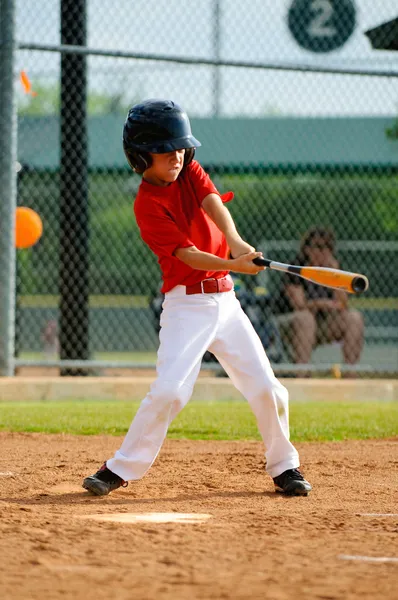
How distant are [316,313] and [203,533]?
6111 mm

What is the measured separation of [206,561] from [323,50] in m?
7.15

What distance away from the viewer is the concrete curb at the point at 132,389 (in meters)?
7.69

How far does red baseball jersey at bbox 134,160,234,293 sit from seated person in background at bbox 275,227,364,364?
4830 mm

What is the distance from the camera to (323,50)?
923 centimetres

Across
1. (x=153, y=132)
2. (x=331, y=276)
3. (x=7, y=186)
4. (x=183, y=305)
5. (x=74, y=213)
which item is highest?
(x=153, y=132)

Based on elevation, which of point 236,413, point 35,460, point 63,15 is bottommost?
point 236,413

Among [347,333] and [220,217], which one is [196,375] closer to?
[220,217]

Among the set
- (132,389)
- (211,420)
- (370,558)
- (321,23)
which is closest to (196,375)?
(370,558)

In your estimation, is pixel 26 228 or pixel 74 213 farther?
pixel 26 228

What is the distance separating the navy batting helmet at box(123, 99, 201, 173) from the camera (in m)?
4.08

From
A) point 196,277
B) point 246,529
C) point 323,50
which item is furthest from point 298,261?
point 246,529

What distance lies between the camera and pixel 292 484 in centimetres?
420

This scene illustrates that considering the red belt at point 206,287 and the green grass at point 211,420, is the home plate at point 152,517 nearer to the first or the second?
the red belt at point 206,287

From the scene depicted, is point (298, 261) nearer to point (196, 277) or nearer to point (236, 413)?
point (236, 413)
